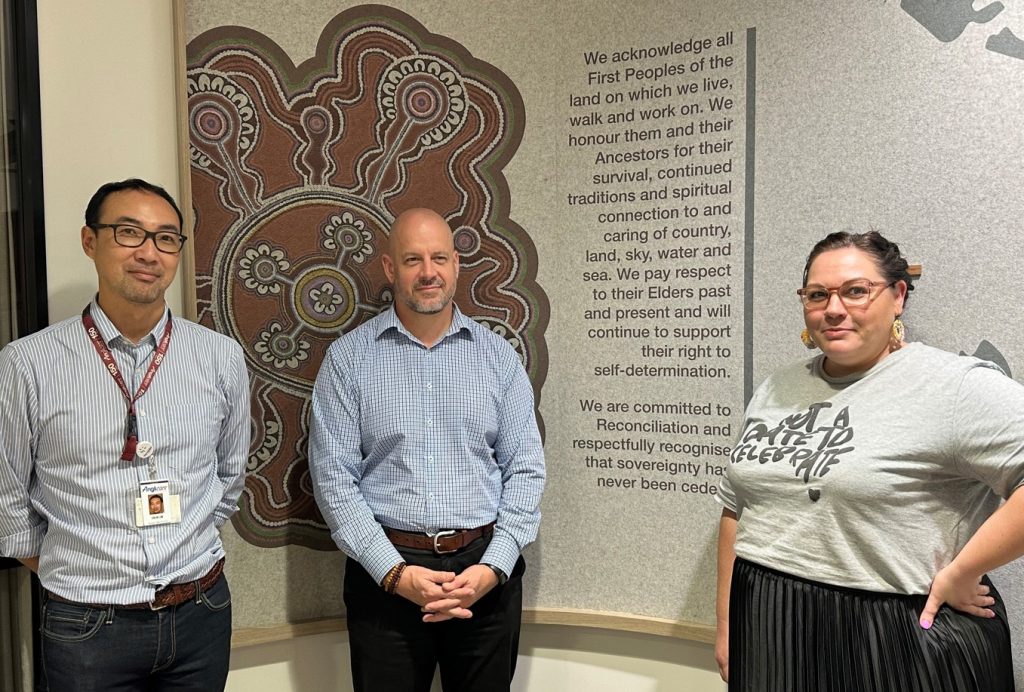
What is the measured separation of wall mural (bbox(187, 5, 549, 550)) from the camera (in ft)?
8.27

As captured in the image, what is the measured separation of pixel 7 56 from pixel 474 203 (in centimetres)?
139

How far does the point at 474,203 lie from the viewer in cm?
271

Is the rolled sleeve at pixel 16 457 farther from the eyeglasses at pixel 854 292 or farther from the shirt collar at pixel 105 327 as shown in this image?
the eyeglasses at pixel 854 292

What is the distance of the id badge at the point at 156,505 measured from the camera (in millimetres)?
1903

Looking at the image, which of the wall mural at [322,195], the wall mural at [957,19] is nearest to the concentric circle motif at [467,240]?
the wall mural at [322,195]

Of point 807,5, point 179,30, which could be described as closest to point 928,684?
point 807,5

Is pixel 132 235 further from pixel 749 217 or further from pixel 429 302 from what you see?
pixel 749 217

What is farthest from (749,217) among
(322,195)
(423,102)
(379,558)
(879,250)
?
(379,558)

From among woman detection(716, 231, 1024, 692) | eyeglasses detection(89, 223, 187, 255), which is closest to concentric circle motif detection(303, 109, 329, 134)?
eyeglasses detection(89, 223, 187, 255)

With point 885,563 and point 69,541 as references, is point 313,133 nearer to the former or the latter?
point 69,541

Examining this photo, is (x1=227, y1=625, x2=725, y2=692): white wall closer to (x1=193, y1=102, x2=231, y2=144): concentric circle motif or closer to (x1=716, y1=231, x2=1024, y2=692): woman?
(x1=716, y1=231, x2=1024, y2=692): woman

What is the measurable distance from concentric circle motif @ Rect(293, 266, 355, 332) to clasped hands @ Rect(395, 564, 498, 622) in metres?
0.87

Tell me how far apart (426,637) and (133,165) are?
1.65 metres

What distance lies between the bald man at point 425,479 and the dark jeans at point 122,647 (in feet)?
1.53
